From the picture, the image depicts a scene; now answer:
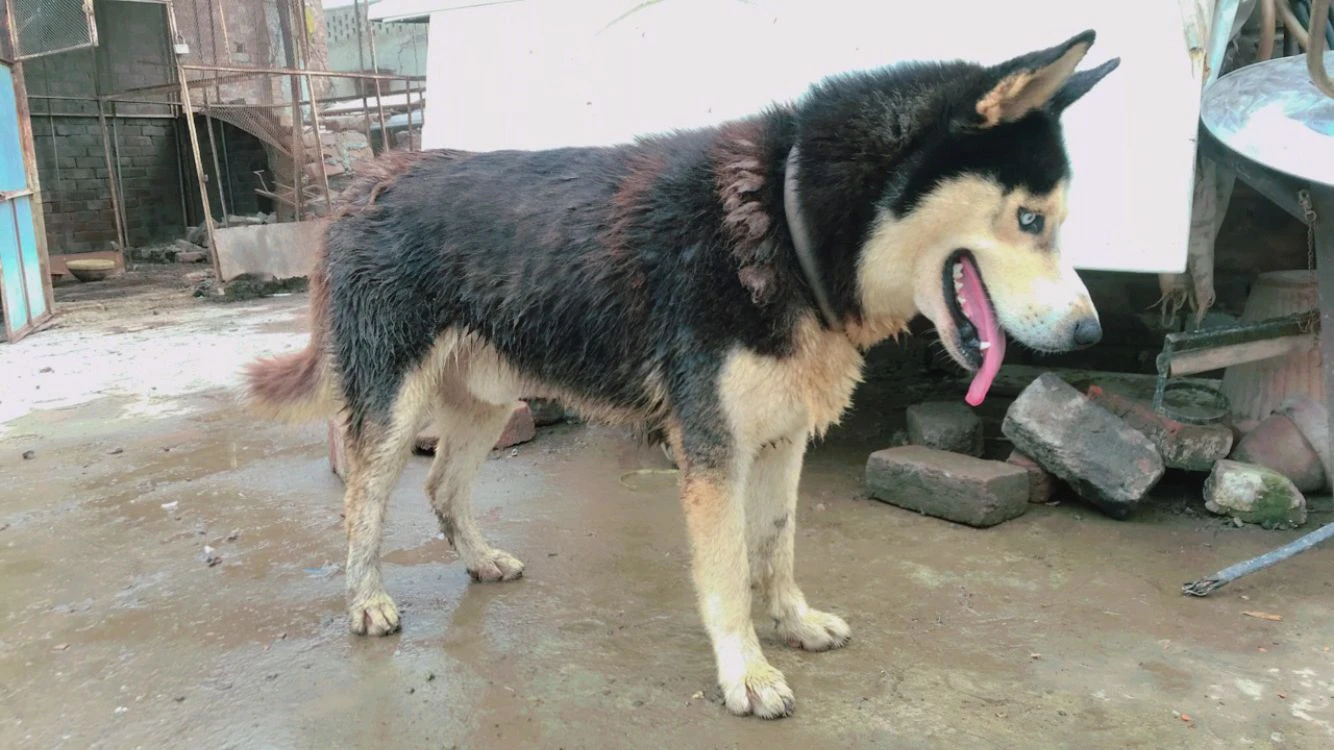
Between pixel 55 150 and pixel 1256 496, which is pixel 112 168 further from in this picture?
pixel 1256 496

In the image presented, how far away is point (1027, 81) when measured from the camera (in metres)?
2.45

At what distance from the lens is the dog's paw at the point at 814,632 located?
318 cm

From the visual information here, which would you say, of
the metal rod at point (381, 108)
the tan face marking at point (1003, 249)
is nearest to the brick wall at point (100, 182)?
the metal rod at point (381, 108)

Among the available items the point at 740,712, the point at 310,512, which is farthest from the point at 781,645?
the point at 310,512

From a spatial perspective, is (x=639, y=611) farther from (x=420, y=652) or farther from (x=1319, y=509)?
(x=1319, y=509)

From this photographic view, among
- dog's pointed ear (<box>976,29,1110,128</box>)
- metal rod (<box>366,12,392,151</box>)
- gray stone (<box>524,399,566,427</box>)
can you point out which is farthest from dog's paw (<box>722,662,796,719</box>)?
metal rod (<box>366,12,392,151</box>)

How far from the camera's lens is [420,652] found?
326 cm

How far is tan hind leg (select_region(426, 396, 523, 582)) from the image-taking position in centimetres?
378

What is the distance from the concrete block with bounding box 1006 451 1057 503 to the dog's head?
1937 millimetres

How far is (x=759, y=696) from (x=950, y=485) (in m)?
1.81

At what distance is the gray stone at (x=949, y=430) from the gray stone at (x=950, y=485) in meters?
0.21

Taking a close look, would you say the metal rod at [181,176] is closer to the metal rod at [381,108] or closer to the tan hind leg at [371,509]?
the metal rod at [381,108]

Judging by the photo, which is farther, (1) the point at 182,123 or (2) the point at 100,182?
(1) the point at 182,123

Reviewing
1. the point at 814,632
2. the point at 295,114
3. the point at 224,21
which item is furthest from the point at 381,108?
the point at 814,632
